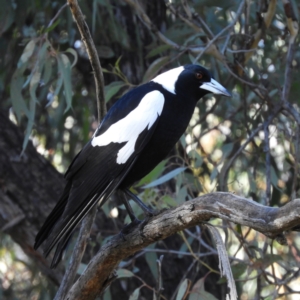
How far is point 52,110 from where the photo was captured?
11.5 feet

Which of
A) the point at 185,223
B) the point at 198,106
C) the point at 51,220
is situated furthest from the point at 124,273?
the point at 198,106

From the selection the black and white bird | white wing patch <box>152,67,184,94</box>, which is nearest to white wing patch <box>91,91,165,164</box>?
the black and white bird

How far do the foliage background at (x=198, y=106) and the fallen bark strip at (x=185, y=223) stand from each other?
498 millimetres

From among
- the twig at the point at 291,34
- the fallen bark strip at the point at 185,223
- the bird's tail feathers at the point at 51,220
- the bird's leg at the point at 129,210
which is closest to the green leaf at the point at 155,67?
the twig at the point at 291,34

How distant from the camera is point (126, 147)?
195 cm

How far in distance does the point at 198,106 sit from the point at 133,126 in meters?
1.22

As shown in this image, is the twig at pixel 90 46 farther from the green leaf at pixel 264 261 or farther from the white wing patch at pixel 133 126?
the green leaf at pixel 264 261

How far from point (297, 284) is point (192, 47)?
6.02 feet

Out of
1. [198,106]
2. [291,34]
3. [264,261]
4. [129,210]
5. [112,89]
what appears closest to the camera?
[129,210]

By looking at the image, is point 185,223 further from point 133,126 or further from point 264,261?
point 264,261

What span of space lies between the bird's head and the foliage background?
0.15 m

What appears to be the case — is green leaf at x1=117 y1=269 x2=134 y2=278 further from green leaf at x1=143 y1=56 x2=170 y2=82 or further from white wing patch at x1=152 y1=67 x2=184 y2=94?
green leaf at x1=143 y1=56 x2=170 y2=82

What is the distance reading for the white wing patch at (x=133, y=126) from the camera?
197 cm

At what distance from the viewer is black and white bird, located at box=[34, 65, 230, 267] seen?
5.92 ft
